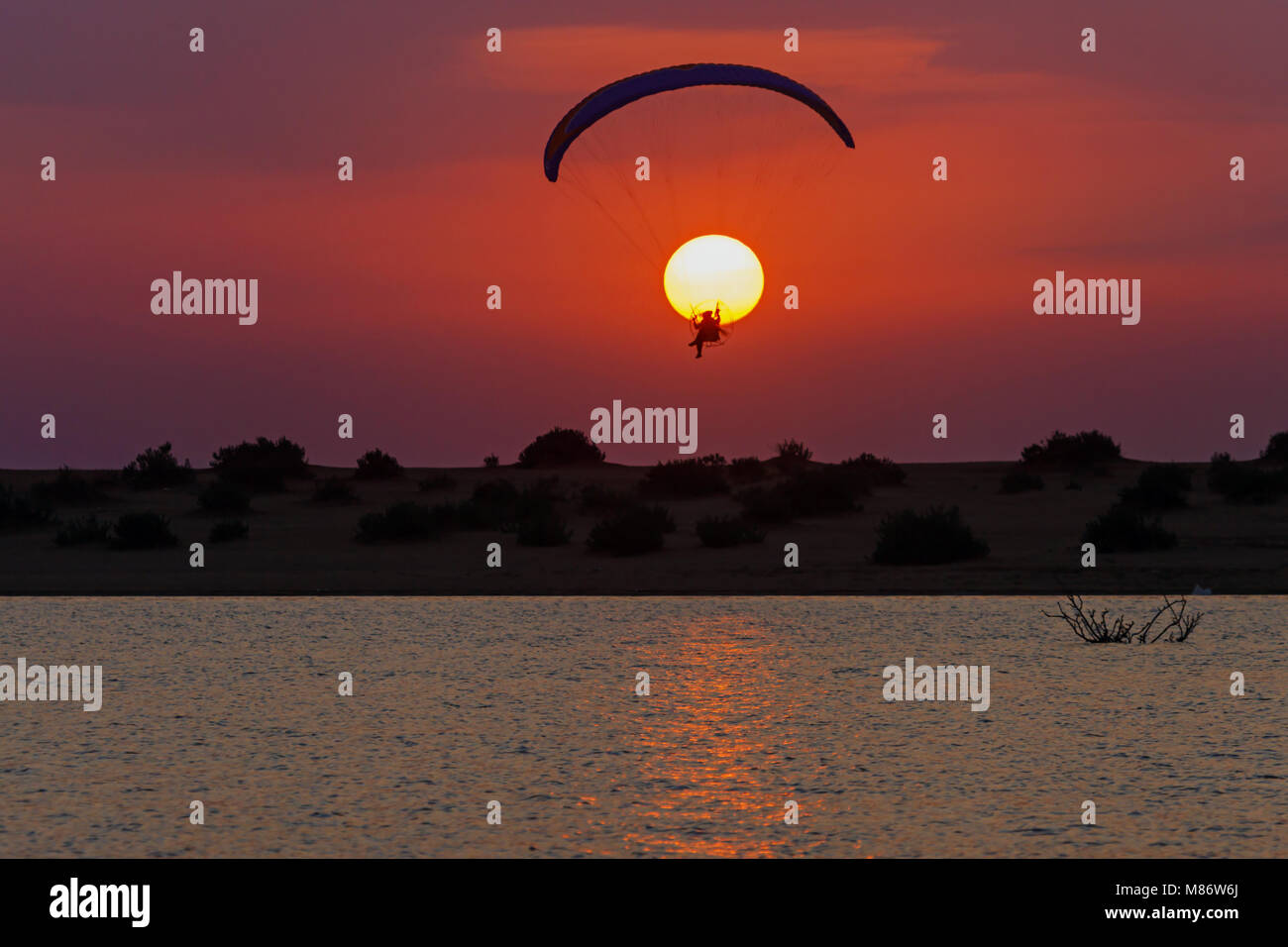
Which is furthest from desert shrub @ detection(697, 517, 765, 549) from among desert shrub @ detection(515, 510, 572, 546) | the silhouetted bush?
the silhouetted bush

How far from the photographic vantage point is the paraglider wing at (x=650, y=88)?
87.8ft

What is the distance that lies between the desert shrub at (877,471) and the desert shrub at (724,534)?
43.1 ft

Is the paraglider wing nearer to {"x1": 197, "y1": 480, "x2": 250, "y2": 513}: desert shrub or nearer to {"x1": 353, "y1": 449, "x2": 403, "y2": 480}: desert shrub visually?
{"x1": 197, "y1": 480, "x2": 250, "y2": 513}: desert shrub

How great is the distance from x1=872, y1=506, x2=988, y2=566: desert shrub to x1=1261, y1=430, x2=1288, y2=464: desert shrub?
31847mm

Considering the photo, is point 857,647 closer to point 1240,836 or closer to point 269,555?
point 1240,836

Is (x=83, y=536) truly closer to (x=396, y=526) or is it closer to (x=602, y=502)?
(x=396, y=526)

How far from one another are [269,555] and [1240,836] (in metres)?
29.2

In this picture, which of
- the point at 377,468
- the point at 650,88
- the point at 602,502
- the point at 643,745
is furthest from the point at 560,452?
the point at 643,745

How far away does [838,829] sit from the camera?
33.2 feet

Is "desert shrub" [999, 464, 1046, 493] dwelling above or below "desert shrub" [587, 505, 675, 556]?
above

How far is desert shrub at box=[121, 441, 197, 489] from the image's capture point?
180 feet

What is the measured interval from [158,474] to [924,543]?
32.3 meters
